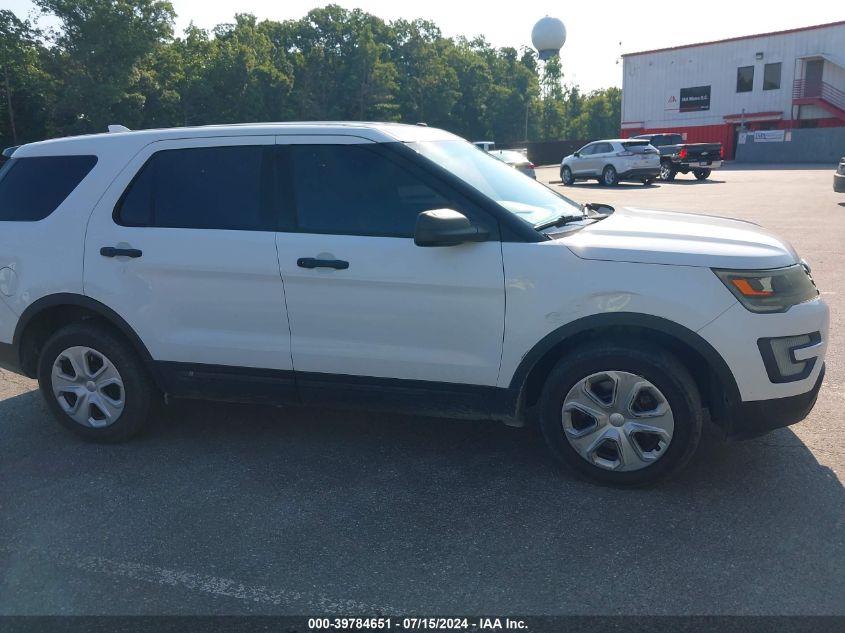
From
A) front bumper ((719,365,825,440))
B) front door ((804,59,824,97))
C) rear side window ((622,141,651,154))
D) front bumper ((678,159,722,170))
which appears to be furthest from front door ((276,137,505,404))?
front door ((804,59,824,97))

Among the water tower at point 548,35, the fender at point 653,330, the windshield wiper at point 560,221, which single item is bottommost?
the fender at point 653,330

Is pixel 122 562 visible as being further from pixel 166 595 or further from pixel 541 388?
pixel 541 388

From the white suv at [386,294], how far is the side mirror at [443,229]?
0.01m

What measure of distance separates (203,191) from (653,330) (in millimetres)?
2629

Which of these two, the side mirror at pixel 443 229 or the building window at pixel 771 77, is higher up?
the building window at pixel 771 77

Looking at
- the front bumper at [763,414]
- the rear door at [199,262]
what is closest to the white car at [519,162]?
the rear door at [199,262]

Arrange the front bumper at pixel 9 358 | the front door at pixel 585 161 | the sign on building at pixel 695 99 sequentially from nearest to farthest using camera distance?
the front bumper at pixel 9 358
the front door at pixel 585 161
the sign on building at pixel 695 99

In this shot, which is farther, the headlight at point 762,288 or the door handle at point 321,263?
the door handle at point 321,263

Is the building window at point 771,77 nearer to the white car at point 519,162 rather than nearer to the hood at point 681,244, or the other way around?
the white car at point 519,162

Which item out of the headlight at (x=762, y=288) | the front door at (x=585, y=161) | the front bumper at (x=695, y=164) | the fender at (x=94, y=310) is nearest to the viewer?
the headlight at (x=762, y=288)

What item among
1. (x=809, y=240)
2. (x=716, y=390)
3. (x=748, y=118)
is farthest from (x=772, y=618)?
(x=748, y=118)

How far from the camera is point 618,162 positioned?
26.6 metres

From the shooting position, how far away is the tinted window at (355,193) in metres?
3.93

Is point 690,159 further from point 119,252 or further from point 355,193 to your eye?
point 119,252
